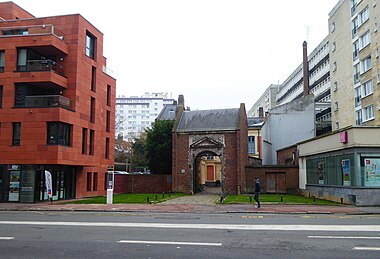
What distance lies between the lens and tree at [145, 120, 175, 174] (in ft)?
142

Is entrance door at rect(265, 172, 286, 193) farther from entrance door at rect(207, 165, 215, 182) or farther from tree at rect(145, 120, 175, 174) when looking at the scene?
entrance door at rect(207, 165, 215, 182)

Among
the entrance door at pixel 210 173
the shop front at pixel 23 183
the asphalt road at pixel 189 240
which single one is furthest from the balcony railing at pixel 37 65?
the entrance door at pixel 210 173

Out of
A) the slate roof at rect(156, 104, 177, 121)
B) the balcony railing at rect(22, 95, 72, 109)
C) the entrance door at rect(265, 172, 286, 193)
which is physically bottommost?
the entrance door at rect(265, 172, 286, 193)

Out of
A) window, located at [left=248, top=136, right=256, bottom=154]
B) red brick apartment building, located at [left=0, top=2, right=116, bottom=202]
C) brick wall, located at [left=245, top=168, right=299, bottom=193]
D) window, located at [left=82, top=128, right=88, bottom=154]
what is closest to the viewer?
red brick apartment building, located at [left=0, top=2, right=116, bottom=202]

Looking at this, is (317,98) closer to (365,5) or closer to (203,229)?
(365,5)

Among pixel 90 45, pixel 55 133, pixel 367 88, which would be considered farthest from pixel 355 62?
pixel 55 133

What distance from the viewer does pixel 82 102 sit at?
31.5 m

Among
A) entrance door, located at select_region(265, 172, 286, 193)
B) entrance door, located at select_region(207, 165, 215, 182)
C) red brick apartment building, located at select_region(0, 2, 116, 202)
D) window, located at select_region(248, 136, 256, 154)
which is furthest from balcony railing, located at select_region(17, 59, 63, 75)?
window, located at select_region(248, 136, 256, 154)

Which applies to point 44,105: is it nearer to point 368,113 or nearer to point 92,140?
A: point 92,140

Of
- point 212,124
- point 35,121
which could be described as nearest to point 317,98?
point 212,124

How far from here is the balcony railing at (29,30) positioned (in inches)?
1145

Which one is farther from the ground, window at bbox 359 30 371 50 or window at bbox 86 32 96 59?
window at bbox 359 30 371 50

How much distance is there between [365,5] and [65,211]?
117 feet

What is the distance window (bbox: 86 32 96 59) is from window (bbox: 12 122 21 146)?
29.0 ft
